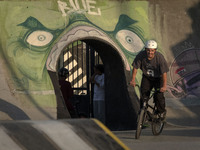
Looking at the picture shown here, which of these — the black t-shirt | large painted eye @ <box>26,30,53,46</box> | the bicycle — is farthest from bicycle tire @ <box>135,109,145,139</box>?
large painted eye @ <box>26,30,53,46</box>

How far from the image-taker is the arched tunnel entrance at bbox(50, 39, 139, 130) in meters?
15.5

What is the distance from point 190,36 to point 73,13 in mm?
3394

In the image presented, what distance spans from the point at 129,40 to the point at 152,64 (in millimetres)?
4556

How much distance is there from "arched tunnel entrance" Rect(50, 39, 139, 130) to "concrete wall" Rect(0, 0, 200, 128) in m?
0.02

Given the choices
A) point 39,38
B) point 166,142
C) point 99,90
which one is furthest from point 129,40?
point 166,142

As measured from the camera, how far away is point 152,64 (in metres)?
11.2

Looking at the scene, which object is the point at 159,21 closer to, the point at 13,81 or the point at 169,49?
the point at 169,49

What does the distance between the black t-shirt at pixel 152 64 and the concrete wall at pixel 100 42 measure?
3.92 m

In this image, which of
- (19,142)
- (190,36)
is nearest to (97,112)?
(190,36)

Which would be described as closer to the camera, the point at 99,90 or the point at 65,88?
the point at 65,88

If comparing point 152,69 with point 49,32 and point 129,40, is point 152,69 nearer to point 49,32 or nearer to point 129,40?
point 49,32

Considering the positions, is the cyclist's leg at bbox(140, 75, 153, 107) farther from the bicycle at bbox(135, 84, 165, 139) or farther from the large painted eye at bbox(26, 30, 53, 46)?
the large painted eye at bbox(26, 30, 53, 46)

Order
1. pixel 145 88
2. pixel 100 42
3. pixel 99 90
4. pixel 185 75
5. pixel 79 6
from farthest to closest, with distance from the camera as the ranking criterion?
pixel 99 90, pixel 185 75, pixel 100 42, pixel 79 6, pixel 145 88

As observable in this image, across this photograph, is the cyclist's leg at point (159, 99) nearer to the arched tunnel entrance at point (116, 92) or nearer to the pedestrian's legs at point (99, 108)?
the arched tunnel entrance at point (116, 92)
